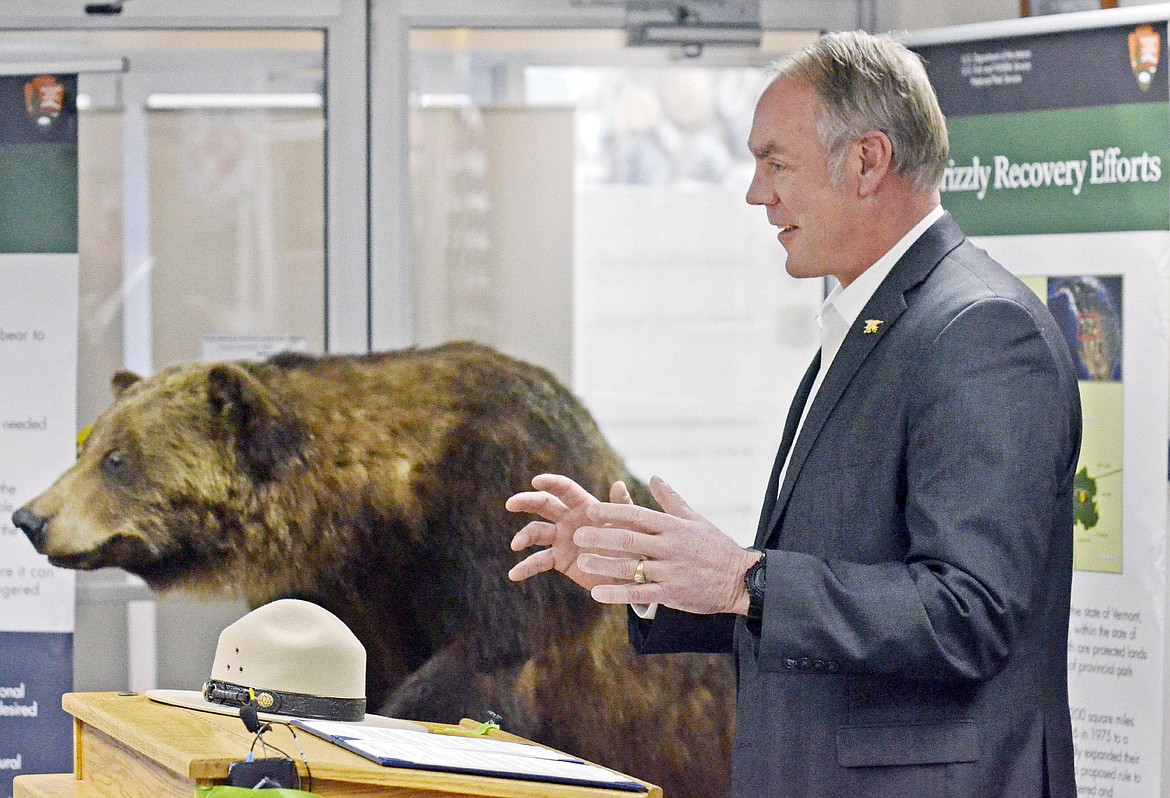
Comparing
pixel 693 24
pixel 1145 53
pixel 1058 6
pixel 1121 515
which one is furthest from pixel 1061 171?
pixel 693 24

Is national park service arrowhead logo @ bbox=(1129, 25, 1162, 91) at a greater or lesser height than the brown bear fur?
greater

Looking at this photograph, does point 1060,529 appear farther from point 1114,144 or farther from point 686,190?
point 686,190

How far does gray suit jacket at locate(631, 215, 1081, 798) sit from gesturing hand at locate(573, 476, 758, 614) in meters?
0.05

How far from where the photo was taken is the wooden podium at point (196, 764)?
5.14ft

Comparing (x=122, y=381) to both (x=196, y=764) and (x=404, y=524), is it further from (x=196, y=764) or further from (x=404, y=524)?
(x=196, y=764)

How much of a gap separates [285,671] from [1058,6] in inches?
106

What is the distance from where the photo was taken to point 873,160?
6.27ft

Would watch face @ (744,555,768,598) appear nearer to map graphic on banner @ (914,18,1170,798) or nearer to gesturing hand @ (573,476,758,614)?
gesturing hand @ (573,476,758,614)

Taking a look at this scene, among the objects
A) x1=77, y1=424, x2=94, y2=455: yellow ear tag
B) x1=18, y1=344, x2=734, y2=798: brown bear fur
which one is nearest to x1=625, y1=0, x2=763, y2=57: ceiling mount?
x1=18, y1=344, x2=734, y2=798: brown bear fur

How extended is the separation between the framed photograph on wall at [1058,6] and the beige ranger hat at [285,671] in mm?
2577

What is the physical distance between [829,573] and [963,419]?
245mm

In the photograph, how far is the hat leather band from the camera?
186 centimetres

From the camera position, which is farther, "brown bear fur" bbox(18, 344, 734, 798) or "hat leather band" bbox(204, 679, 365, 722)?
"brown bear fur" bbox(18, 344, 734, 798)

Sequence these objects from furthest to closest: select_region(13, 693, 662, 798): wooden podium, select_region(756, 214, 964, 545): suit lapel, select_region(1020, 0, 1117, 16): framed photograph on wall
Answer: select_region(1020, 0, 1117, 16): framed photograph on wall → select_region(756, 214, 964, 545): suit lapel → select_region(13, 693, 662, 798): wooden podium
